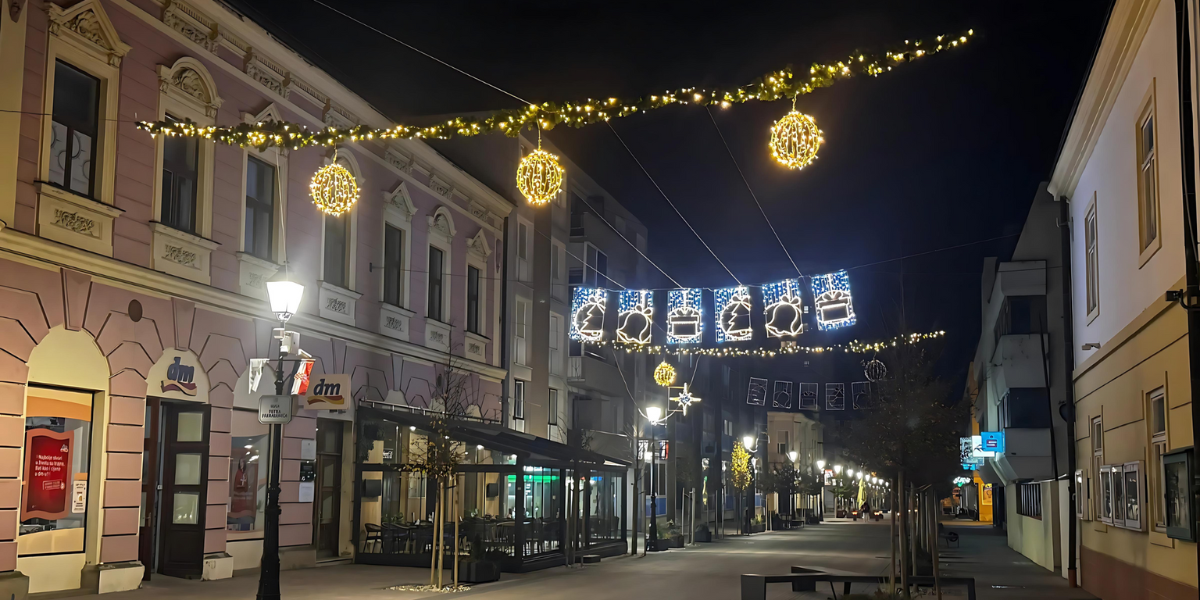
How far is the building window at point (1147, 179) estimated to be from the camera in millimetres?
13889

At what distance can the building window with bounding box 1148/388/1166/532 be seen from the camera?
1396 centimetres

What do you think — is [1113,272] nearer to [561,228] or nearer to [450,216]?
[450,216]

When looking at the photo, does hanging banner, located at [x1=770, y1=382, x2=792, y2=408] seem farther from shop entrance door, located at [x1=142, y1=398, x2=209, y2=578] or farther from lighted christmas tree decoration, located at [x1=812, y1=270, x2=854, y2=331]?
shop entrance door, located at [x1=142, y1=398, x2=209, y2=578]

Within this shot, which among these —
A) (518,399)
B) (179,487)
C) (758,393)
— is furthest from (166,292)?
(758,393)

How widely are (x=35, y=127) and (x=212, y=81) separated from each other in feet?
14.8

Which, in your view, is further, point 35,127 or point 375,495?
point 375,495

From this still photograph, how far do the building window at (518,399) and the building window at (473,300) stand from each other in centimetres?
342

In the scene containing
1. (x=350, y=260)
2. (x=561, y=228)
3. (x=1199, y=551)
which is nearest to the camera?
(x=1199, y=551)

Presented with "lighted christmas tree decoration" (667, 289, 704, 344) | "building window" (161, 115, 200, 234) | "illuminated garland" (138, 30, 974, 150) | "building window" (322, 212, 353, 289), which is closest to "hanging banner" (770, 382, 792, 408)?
"lighted christmas tree decoration" (667, 289, 704, 344)

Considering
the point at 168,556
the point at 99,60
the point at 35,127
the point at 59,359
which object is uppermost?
the point at 99,60

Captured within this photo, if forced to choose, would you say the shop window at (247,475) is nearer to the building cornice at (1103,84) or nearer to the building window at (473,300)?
the building window at (473,300)

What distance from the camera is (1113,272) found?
672 inches

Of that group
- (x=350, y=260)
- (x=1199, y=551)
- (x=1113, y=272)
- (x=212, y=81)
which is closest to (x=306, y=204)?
(x=350, y=260)

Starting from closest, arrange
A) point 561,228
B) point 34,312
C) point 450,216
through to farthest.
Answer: point 34,312 → point 450,216 → point 561,228
